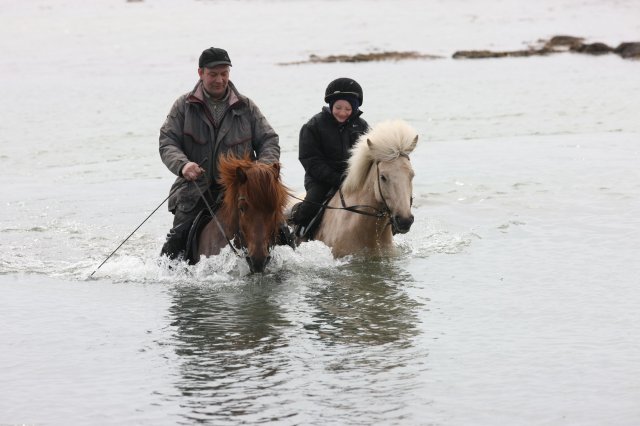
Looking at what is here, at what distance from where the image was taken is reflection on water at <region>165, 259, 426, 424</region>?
7102mm

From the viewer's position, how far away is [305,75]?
125ft

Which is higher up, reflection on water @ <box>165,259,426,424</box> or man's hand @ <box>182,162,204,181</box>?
man's hand @ <box>182,162,204,181</box>

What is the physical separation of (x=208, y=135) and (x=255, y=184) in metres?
1.18

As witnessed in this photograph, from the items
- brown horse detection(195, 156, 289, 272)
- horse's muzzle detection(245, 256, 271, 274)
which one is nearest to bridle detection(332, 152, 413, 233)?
brown horse detection(195, 156, 289, 272)

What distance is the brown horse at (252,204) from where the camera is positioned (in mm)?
9078

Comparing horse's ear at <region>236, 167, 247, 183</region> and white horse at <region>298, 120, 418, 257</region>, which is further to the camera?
white horse at <region>298, 120, 418, 257</region>

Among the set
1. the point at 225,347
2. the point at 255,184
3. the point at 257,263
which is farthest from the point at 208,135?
the point at 225,347

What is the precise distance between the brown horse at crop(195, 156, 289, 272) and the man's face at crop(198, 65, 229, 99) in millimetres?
808

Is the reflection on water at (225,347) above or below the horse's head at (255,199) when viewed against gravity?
below

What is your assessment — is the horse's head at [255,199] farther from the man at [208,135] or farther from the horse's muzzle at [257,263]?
the man at [208,135]

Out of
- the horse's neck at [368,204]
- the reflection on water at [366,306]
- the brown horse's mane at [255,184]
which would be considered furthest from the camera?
the horse's neck at [368,204]

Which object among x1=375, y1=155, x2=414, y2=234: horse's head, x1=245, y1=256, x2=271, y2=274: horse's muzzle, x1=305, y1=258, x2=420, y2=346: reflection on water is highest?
x1=375, y1=155, x2=414, y2=234: horse's head

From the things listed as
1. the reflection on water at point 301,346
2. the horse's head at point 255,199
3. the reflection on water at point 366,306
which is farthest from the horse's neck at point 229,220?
the reflection on water at point 366,306

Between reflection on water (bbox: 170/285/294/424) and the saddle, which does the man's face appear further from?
reflection on water (bbox: 170/285/294/424)
